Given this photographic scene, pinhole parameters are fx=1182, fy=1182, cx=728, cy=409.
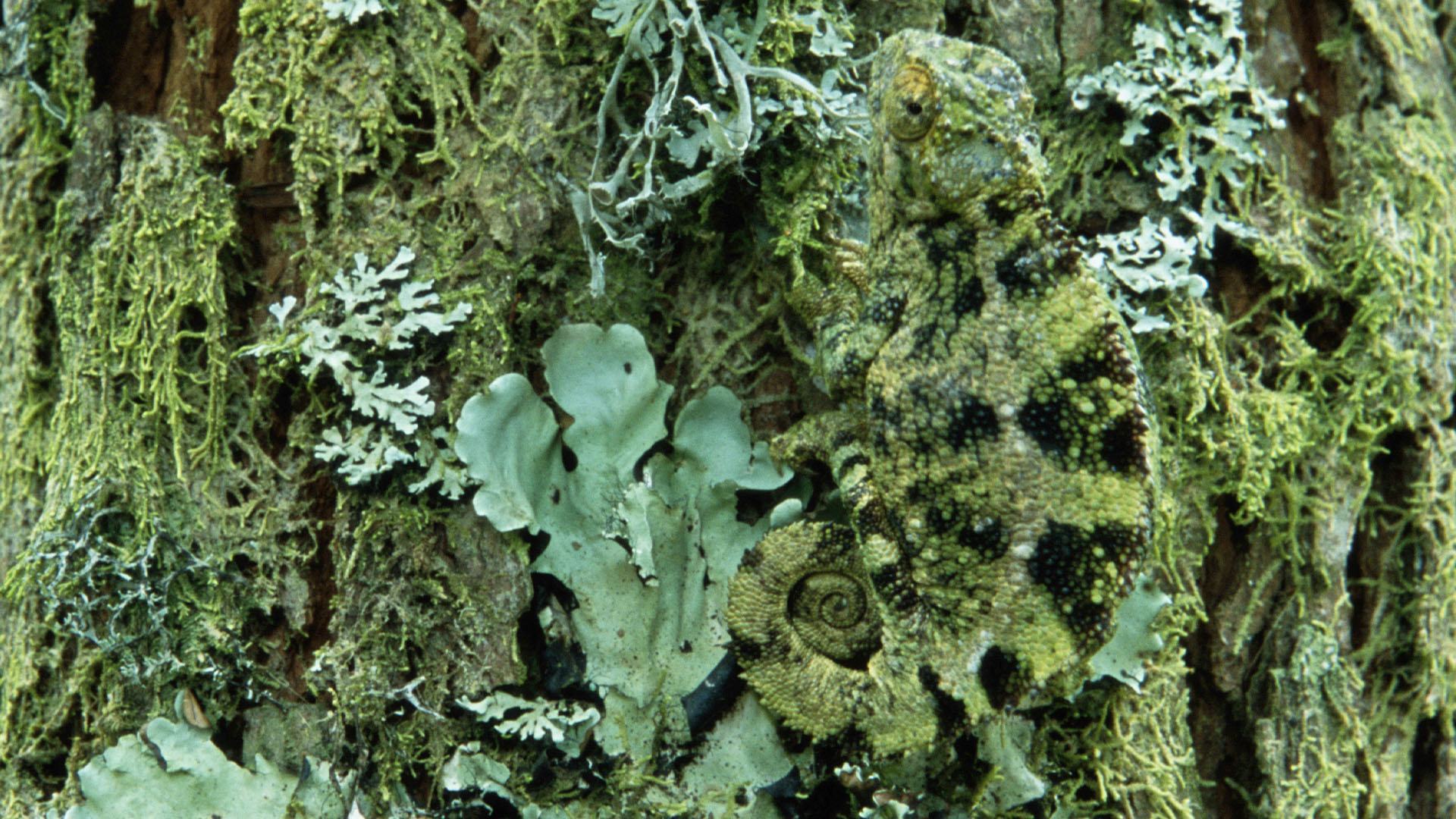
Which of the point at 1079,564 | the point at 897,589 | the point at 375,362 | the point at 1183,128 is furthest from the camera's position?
the point at 1183,128

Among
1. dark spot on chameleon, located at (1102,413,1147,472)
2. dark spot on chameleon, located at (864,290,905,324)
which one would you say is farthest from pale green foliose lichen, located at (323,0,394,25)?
dark spot on chameleon, located at (1102,413,1147,472)

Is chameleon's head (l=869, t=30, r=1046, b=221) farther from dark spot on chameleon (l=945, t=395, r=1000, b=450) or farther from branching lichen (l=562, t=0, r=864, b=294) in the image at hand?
dark spot on chameleon (l=945, t=395, r=1000, b=450)

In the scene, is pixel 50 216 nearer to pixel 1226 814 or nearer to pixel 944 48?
pixel 944 48

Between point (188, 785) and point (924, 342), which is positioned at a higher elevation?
point (924, 342)

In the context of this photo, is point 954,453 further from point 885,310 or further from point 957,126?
point 957,126

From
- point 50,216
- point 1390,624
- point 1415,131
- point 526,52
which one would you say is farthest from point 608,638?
point 1415,131

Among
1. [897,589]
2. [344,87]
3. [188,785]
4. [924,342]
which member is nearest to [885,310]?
[924,342]
